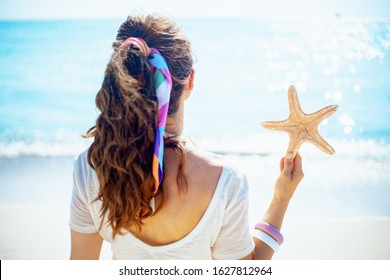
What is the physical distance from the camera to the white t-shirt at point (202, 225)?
1.46 metres

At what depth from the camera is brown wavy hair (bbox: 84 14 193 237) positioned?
1.33 metres

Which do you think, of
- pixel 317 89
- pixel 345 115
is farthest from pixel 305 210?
pixel 317 89

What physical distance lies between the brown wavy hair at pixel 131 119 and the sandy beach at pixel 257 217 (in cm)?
153

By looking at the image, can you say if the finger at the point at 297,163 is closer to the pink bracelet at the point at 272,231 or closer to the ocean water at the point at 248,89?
the pink bracelet at the point at 272,231

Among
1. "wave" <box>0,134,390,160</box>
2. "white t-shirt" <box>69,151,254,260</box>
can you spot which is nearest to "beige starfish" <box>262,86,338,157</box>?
"white t-shirt" <box>69,151,254,260</box>

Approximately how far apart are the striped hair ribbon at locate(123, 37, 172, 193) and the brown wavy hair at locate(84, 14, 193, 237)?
0.06ft

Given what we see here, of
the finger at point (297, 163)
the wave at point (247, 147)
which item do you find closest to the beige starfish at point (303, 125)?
the finger at point (297, 163)

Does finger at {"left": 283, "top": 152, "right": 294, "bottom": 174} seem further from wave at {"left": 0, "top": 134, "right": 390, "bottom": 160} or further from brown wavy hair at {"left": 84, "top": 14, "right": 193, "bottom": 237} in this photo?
wave at {"left": 0, "top": 134, "right": 390, "bottom": 160}

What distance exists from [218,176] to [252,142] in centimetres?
351

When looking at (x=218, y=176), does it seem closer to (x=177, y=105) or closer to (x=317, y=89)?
(x=177, y=105)

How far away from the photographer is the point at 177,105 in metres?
1.49

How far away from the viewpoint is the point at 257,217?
10.7ft

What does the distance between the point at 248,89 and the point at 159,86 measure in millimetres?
5277

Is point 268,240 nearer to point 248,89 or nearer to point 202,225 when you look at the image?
point 202,225
